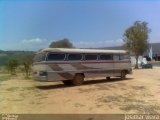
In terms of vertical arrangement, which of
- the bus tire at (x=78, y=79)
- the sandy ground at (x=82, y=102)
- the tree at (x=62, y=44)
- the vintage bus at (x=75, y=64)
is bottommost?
the sandy ground at (x=82, y=102)

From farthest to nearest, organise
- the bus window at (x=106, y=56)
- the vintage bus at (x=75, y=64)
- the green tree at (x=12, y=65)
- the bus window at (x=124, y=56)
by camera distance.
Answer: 1. the green tree at (x=12, y=65)
2. the bus window at (x=124, y=56)
3. the bus window at (x=106, y=56)
4. the vintage bus at (x=75, y=64)

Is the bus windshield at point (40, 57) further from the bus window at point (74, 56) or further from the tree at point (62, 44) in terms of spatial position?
the tree at point (62, 44)

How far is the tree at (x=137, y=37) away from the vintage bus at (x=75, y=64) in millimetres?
28042

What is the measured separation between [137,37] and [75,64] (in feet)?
108

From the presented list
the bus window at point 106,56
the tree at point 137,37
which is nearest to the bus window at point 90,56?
the bus window at point 106,56

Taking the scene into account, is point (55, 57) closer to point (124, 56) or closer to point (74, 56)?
point (74, 56)

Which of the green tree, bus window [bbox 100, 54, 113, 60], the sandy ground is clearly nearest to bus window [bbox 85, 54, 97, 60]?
bus window [bbox 100, 54, 113, 60]

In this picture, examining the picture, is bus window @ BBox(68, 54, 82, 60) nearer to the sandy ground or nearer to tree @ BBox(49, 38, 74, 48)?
the sandy ground

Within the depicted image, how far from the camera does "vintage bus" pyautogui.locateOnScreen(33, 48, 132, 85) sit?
17953 millimetres

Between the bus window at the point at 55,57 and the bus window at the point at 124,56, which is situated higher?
the bus window at the point at 55,57

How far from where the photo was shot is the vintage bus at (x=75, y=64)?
17953mm

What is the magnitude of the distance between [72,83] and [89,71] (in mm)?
1657

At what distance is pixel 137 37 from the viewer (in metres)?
50.2

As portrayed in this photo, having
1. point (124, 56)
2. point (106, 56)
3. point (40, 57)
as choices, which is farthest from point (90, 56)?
point (124, 56)
